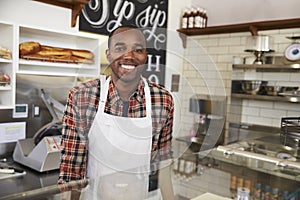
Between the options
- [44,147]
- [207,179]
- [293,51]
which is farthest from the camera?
[293,51]

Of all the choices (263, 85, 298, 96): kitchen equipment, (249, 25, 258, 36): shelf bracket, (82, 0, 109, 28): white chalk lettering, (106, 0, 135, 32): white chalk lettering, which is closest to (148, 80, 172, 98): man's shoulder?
(106, 0, 135, 32): white chalk lettering

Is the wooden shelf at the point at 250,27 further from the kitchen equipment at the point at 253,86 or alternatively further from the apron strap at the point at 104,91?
the apron strap at the point at 104,91

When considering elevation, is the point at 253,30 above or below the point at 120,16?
above

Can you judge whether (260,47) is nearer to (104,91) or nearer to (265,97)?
(265,97)

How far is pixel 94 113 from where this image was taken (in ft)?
2.13

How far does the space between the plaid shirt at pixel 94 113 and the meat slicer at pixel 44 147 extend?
3.26 ft

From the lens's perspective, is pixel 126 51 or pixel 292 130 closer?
pixel 126 51

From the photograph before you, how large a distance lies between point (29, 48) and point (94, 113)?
145 centimetres

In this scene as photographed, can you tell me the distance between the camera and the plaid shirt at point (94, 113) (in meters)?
0.64

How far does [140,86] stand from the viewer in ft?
2.09

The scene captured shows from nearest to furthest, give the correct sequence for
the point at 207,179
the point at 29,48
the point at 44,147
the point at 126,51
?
the point at 126,51, the point at 207,179, the point at 44,147, the point at 29,48

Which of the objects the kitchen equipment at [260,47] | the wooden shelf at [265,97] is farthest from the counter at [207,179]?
the kitchen equipment at [260,47]

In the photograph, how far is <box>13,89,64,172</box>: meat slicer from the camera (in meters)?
1.70

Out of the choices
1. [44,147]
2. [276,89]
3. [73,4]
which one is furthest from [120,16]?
[276,89]
